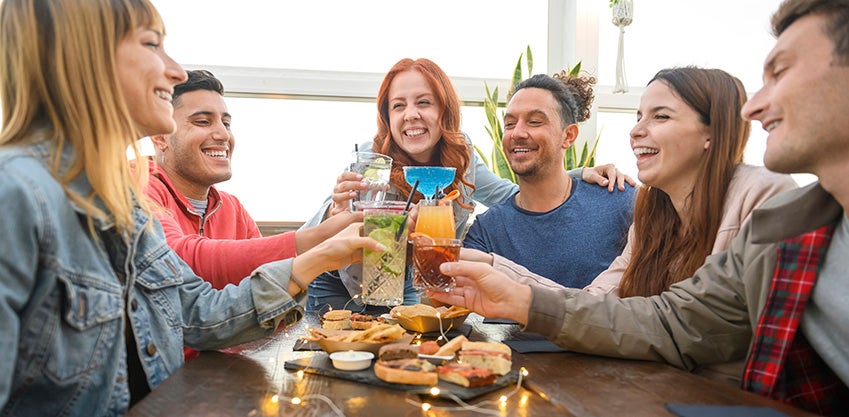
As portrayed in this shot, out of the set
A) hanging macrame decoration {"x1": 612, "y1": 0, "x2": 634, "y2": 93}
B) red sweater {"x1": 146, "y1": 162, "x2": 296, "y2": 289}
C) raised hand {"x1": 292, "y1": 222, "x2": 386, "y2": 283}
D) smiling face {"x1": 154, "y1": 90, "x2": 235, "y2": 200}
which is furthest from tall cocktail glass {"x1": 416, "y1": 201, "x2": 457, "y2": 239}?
hanging macrame decoration {"x1": 612, "y1": 0, "x2": 634, "y2": 93}

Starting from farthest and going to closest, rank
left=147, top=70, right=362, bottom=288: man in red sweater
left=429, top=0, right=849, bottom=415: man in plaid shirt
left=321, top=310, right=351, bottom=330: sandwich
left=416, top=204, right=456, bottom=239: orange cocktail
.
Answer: left=147, top=70, right=362, bottom=288: man in red sweater < left=416, top=204, right=456, bottom=239: orange cocktail < left=321, top=310, right=351, bottom=330: sandwich < left=429, top=0, right=849, bottom=415: man in plaid shirt

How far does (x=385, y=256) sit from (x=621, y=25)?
10.5 feet

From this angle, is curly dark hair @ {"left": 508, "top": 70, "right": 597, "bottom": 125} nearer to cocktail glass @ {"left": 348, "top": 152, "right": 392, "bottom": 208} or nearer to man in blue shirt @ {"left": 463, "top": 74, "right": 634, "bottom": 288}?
man in blue shirt @ {"left": 463, "top": 74, "right": 634, "bottom": 288}

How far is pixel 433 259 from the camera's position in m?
1.79

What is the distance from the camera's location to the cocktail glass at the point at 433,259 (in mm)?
1784

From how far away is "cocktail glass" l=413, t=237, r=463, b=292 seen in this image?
1784 mm

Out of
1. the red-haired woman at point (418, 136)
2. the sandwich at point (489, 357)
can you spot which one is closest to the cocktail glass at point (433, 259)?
the sandwich at point (489, 357)

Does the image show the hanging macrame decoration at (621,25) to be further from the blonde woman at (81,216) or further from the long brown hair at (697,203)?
the blonde woman at (81,216)

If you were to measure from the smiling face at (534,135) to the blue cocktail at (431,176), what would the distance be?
68cm

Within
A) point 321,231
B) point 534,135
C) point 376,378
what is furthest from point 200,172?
point 376,378

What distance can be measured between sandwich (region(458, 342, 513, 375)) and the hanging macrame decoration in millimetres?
3446

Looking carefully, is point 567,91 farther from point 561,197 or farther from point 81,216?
point 81,216

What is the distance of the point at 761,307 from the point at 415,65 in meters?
2.16

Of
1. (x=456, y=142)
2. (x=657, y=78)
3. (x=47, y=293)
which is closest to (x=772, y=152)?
(x=657, y=78)
